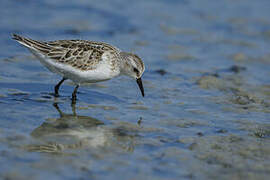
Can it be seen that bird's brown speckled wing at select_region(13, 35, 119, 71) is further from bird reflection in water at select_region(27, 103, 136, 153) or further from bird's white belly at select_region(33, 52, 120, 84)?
bird reflection in water at select_region(27, 103, 136, 153)

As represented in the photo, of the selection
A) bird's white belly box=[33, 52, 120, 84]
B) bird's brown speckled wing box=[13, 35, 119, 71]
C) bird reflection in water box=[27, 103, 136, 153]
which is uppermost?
bird's brown speckled wing box=[13, 35, 119, 71]

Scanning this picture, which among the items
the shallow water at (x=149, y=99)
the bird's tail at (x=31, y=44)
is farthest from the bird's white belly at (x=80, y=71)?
the shallow water at (x=149, y=99)

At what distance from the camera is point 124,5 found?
15.7 metres

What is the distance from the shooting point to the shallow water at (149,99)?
6578 millimetres

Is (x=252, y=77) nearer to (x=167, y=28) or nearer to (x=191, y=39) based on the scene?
(x=191, y=39)

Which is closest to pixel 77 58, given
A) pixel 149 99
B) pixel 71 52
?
pixel 71 52

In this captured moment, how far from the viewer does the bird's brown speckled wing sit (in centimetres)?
895

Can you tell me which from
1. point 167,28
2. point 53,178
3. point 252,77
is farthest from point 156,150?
point 167,28

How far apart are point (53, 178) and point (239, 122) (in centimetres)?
396

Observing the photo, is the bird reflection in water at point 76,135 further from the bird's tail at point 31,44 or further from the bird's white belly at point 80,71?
the bird's tail at point 31,44

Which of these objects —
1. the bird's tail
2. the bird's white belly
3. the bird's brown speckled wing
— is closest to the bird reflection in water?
the bird's white belly

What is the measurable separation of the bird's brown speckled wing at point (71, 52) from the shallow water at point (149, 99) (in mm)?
760

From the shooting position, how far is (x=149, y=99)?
963 centimetres

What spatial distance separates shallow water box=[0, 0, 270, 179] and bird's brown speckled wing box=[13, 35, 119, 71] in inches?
29.9
